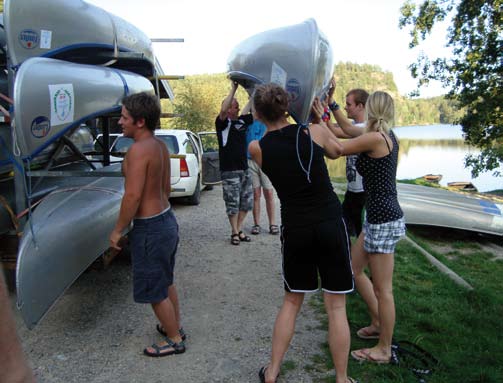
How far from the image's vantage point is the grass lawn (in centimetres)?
324

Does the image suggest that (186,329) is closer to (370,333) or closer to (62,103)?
(370,333)

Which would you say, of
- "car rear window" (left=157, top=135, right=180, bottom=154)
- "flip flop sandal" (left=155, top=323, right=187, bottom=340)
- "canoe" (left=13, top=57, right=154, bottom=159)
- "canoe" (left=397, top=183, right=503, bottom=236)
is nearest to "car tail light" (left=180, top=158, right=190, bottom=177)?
"car rear window" (left=157, top=135, right=180, bottom=154)

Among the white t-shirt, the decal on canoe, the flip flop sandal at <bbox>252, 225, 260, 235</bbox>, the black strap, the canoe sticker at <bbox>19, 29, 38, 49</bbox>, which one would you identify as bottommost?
the flip flop sandal at <bbox>252, 225, 260, 235</bbox>

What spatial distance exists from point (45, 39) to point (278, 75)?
6.97 feet

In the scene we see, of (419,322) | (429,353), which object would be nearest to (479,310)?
(419,322)

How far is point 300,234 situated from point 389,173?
0.85 metres

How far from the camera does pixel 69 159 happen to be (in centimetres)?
646

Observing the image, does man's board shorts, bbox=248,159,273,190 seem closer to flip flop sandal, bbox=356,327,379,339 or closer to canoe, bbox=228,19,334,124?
canoe, bbox=228,19,334,124

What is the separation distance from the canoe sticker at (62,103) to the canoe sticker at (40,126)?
0.25ft

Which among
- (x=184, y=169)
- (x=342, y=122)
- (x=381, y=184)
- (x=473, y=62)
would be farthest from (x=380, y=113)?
(x=473, y=62)

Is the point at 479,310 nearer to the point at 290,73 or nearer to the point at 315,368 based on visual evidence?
the point at 315,368

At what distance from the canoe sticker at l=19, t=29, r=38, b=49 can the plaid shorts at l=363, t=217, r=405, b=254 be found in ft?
10.4

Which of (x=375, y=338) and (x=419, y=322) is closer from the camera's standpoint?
(x=375, y=338)

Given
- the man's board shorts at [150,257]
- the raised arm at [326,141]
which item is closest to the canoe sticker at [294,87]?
the raised arm at [326,141]
